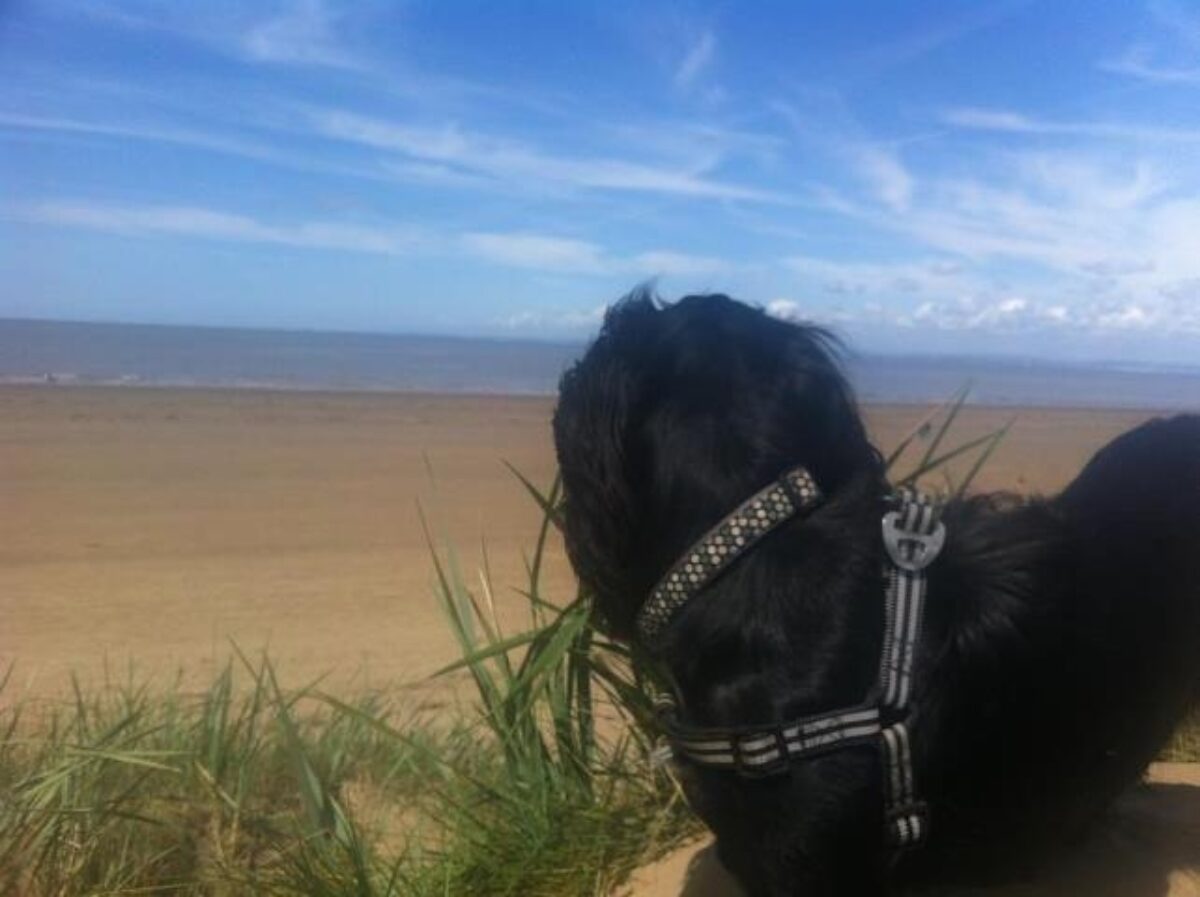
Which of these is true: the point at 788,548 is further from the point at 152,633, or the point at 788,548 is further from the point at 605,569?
the point at 152,633

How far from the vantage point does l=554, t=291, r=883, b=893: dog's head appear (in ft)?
7.11

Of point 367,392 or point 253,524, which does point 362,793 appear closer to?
point 253,524

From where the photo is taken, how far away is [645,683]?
340 centimetres

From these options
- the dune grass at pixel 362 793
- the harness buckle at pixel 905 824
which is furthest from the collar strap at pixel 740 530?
the dune grass at pixel 362 793

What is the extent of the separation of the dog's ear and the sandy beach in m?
0.63

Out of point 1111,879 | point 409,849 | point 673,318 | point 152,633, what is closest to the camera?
point 673,318

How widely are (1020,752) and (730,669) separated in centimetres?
54

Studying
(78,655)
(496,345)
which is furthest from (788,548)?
(496,345)

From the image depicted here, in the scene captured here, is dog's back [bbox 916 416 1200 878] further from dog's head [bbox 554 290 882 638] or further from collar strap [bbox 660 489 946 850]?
dog's head [bbox 554 290 882 638]

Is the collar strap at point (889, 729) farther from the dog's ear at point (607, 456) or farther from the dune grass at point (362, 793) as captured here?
the dune grass at point (362, 793)

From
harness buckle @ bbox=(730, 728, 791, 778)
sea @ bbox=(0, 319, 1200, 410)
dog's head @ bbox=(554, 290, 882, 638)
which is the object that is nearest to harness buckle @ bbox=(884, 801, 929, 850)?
harness buckle @ bbox=(730, 728, 791, 778)

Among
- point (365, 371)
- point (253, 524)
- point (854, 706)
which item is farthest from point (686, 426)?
point (365, 371)

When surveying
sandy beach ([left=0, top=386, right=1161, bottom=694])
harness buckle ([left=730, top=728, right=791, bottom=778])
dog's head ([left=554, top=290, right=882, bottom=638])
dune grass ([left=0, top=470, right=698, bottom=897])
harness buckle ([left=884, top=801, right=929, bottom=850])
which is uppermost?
dog's head ([left=554, top=290, right=882, bottom=638])

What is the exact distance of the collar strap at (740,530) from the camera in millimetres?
2199
